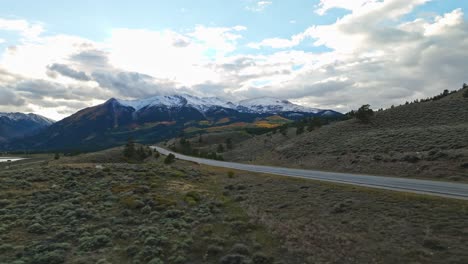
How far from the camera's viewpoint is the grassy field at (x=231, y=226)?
13516 millimetres

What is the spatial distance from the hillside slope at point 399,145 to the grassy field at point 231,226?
11.0 m

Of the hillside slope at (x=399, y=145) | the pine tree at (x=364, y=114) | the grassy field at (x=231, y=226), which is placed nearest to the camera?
the grassy field at (x=231, y=226)

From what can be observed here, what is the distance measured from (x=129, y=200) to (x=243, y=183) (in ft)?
41.7

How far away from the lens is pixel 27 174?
3378cm

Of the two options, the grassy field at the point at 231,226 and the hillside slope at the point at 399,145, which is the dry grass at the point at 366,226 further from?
the hillside slope at the point at 399,145

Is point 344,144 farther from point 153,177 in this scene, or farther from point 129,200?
point 129,200

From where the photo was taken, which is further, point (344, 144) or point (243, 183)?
point (344, 144)

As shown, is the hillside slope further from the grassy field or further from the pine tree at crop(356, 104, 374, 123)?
the grassy field

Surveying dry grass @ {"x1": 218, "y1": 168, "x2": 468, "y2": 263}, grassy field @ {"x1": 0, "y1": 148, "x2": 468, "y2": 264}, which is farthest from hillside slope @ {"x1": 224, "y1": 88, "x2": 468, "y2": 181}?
dry grass @ {"x1": 218, "y1": 168, "x2": 468, "y2": 263}

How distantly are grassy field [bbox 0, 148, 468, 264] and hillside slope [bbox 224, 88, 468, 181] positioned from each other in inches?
432

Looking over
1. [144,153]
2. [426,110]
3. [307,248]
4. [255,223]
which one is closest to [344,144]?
[426,110]

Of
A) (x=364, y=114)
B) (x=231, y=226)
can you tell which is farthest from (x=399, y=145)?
(x=231, y=226)

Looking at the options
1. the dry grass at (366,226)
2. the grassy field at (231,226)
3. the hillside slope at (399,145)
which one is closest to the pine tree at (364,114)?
the hillside slope at (399,145)

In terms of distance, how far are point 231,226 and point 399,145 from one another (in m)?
30.8
